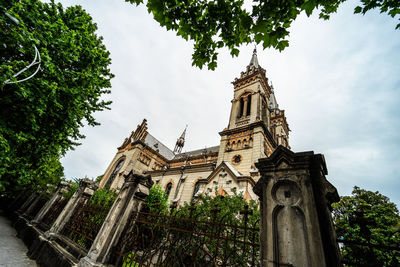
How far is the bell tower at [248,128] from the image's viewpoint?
14930 millimetres

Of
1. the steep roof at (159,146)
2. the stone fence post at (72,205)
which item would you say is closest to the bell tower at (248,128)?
the stone fence post at (72,205)

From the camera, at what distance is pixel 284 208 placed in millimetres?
2090

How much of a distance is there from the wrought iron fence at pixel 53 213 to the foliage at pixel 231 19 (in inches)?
335

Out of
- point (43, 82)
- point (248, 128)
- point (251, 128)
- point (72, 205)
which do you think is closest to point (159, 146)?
point (248, 128)

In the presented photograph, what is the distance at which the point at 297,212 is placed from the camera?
2016 mm

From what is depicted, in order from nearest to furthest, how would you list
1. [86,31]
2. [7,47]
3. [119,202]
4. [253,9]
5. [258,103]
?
[253,9]
[119,202]
[7,47]
[86,31]
[258,103]

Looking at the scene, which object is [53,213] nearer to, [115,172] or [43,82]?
[43,82]

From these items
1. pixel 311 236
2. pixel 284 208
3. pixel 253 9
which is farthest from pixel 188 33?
pixel 311 236

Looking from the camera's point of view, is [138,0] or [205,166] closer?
[138,0]

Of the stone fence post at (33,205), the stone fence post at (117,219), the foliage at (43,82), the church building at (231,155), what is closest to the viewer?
the stone fence post at (117,219)

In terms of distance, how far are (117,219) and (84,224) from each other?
2.21 m

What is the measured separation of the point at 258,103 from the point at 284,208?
17351mm

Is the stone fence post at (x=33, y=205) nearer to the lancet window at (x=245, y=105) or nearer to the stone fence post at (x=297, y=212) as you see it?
the stone fence post at (x=297, y=212)

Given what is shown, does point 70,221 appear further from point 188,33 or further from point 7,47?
point 188,33
